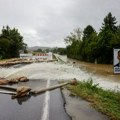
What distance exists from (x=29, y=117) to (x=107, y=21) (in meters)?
72.2

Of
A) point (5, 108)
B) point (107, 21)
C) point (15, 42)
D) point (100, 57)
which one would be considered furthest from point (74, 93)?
point (107, 21)

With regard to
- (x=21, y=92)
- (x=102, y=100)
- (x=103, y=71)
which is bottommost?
(x=103, y=71)

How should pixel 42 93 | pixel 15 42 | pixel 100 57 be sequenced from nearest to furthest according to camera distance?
pixel 42 93
pixel 100 57
pixel 15 42

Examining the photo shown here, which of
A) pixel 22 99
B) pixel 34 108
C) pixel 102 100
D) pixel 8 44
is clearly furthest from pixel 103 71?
pixel 8 44

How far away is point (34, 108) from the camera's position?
416 inches

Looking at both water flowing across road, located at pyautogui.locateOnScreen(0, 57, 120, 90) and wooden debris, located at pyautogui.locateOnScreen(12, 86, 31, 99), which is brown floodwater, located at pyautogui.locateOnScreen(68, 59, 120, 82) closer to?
water flowing across road, located at pyautogui.locateOnScreen(0, 57, 120, 90)

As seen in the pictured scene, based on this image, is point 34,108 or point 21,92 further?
point 21,92

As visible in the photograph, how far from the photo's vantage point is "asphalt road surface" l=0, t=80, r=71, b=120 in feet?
30.0

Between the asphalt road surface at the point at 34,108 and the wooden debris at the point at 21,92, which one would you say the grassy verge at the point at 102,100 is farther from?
the wooden debris at the point at 21,92

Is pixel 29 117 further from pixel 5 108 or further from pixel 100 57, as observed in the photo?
pixel 100 57

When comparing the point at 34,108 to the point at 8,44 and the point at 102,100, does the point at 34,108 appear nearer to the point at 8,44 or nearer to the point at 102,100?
the point at 102,100

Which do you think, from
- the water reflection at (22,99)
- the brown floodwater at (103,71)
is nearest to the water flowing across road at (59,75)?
the brown floodwater at (103,71)

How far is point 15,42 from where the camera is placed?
7212 cm

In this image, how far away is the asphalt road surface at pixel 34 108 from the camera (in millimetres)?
9156
